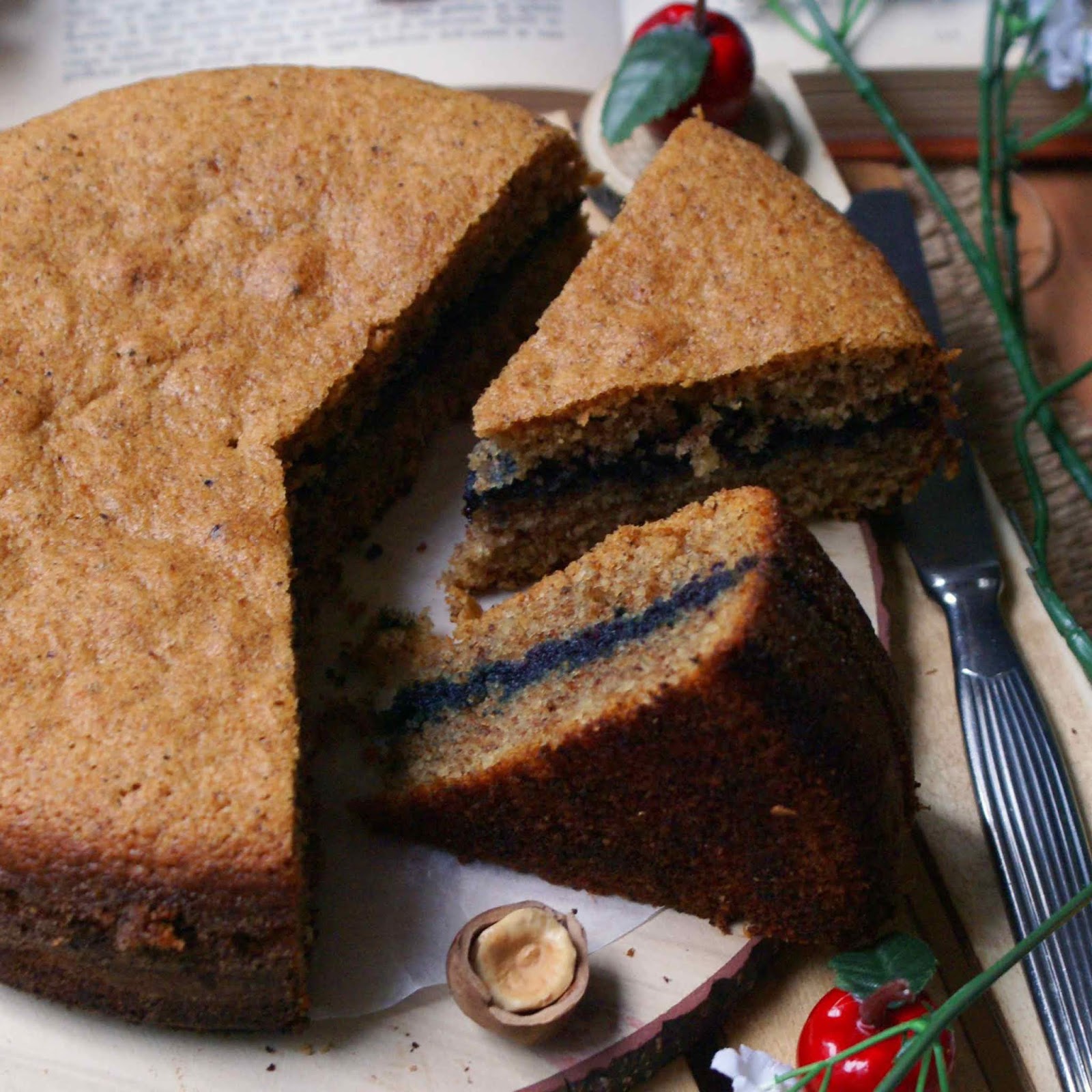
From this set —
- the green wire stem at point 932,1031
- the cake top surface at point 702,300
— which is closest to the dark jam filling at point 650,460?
the cake top surface at point 702,300

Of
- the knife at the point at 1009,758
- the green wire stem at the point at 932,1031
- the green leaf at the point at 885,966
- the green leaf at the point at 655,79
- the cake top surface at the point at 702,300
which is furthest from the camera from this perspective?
the green leaf at the point at 655,79

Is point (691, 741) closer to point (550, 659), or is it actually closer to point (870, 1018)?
point (550, 659)

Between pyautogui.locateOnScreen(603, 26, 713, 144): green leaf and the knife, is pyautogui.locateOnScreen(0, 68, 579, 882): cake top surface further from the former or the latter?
the knife

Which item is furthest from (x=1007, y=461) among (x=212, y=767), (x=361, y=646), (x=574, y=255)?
(x=212, y=767)

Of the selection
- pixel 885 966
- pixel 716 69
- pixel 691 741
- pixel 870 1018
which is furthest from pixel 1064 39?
pixel 870 1018

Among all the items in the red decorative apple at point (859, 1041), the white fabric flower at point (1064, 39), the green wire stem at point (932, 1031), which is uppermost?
the white fabric flower at point (1064, 39)

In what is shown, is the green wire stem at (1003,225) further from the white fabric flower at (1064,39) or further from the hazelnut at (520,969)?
the hazelnut at (520,969)

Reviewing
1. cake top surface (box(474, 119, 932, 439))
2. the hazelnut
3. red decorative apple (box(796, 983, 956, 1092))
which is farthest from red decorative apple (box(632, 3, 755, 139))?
red decorative apple (box(796, 983, 956, 1092))

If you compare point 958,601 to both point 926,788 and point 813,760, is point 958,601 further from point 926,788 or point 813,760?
point 813,760
